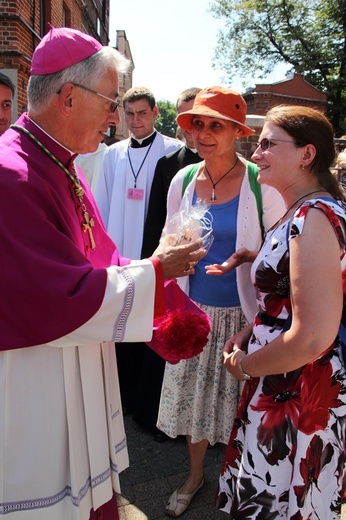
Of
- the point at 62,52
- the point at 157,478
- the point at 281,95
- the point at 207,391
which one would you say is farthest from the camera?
the point at 281,95

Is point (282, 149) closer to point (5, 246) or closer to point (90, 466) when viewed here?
point (5, 246)

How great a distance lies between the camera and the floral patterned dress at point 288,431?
5.25ft

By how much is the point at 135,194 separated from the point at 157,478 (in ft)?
7.54

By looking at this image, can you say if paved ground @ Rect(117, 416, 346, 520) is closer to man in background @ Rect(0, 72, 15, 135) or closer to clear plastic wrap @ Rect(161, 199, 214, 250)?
clear plastic wrap @ Rect(161, 199, 214, 250)

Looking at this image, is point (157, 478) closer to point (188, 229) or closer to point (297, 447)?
point (297, 447)

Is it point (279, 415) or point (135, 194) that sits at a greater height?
point (135, 194)

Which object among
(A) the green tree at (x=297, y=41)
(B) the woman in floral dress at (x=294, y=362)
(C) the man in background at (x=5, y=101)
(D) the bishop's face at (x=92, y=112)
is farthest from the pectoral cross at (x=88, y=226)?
(A) the green tree at (x=297, y=41)

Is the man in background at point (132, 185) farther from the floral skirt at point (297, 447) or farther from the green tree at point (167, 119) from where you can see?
the green tree at point (167, 119)

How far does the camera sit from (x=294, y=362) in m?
1.53

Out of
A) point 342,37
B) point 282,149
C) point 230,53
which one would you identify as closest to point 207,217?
point 282,149

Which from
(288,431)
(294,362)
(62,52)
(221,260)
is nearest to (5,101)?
(62,52)

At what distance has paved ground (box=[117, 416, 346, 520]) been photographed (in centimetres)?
250

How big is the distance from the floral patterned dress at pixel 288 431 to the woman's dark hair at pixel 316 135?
0.20 metres

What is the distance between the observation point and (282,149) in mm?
1704
